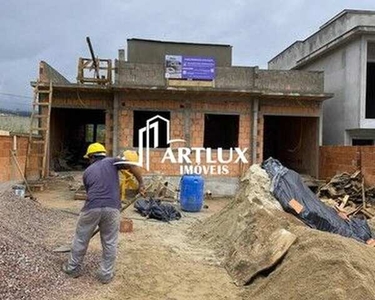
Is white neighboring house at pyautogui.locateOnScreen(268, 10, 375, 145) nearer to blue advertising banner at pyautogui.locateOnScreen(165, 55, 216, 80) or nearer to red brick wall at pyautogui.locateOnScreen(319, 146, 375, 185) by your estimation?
red brick wall at pyautogui.locateOnScreen(319, 146, 375, 185)

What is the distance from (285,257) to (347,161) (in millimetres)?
9775

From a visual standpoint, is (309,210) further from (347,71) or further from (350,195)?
(347,71)

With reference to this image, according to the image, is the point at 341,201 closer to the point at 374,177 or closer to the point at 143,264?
the point at 374,177

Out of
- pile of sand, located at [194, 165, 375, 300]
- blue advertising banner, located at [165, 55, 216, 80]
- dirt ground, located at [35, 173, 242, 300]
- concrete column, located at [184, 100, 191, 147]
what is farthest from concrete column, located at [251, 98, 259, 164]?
pile of sand, located at [194, 165, 375, 300]

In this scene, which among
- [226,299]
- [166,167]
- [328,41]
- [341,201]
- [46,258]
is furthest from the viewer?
[328,41]

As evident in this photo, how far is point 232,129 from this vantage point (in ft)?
62.0

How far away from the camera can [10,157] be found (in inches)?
470

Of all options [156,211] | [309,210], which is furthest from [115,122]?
[309,210]

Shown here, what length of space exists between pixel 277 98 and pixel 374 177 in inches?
186

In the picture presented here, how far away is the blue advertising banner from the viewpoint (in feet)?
50.9

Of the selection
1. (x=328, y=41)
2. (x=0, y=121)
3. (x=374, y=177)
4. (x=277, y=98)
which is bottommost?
(x=374, y=177)

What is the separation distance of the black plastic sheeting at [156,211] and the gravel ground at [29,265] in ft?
10.7

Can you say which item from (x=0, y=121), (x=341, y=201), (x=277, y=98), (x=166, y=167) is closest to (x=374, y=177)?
(x=341, y=201)

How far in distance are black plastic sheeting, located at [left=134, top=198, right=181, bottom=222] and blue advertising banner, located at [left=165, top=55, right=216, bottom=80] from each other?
545 centimetres
